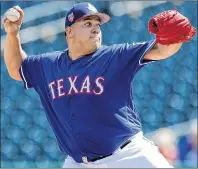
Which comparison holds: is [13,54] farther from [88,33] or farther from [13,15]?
[88,33]

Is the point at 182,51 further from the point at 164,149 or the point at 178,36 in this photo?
the point at 178,36

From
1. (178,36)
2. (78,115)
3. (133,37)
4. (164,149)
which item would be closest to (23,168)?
(164,149)

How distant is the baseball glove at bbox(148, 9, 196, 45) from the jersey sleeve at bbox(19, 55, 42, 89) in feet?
2.54

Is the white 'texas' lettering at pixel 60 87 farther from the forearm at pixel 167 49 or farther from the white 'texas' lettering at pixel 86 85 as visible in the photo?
the forearm at pixel 167 49

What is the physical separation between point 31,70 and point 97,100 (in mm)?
503

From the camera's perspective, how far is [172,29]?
3.05 metres

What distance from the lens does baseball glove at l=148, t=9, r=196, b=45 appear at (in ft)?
10.00

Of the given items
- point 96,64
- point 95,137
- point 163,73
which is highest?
point 96,64

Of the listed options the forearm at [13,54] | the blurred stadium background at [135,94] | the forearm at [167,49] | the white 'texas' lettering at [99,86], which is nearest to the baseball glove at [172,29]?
the forearm at [167,49]

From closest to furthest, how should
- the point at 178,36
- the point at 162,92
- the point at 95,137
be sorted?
the point at 178,36, the point at 95,137, the point at 162,92

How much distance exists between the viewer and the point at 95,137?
328 centimetres

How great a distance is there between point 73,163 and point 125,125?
0.36 m

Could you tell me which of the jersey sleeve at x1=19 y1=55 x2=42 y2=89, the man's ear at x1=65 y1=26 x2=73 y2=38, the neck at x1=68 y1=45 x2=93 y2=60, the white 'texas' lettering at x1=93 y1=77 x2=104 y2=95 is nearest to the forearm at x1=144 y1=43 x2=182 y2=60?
the white 'texas' lettering at x1=93 y1=77 x2=104 y2=95

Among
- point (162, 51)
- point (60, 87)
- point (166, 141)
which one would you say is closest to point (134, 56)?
point (162, 51)
